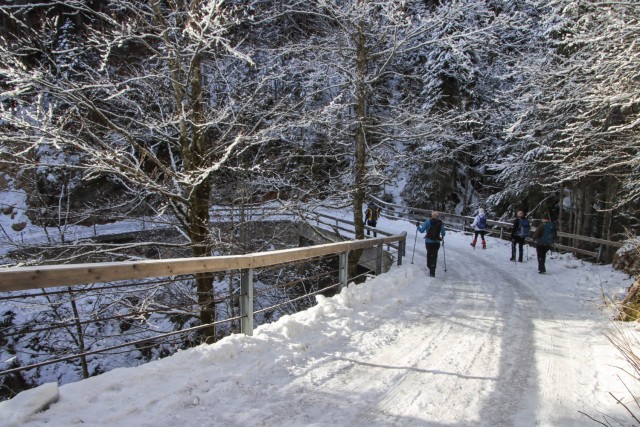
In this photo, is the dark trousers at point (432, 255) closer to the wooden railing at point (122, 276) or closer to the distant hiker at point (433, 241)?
the distant hiker at point (433, 241)

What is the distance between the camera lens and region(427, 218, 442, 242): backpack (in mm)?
9844

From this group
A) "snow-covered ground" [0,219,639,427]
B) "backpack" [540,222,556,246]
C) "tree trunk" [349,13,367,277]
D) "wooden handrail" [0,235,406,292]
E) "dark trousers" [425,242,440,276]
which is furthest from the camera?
"backpack" [540,222,556,246]

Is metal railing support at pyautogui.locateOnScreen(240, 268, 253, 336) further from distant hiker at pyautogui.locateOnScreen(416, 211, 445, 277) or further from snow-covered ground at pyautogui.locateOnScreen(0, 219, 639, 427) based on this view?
distant hiker at pyautogui.locateOnScreen(416, 211, 445, 277)

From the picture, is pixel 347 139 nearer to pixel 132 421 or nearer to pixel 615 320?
pixel 615 320

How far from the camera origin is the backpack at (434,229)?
984 cm

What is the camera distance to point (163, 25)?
6809 mm

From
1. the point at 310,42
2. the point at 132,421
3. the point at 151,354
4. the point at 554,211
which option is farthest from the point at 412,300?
the point at 554,211

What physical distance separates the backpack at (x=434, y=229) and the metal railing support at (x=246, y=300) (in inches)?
260

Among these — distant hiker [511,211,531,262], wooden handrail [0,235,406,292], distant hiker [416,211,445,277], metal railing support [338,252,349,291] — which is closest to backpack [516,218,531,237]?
distant hiker [511,211,531,262]

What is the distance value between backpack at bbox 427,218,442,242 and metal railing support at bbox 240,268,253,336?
6.61 meters

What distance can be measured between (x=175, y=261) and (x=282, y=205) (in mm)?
6009

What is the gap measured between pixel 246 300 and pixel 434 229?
22.1ft

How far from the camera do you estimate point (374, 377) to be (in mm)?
3801

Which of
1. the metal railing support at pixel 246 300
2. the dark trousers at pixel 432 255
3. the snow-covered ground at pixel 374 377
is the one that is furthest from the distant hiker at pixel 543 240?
the metal railing support at pixel 246 300
